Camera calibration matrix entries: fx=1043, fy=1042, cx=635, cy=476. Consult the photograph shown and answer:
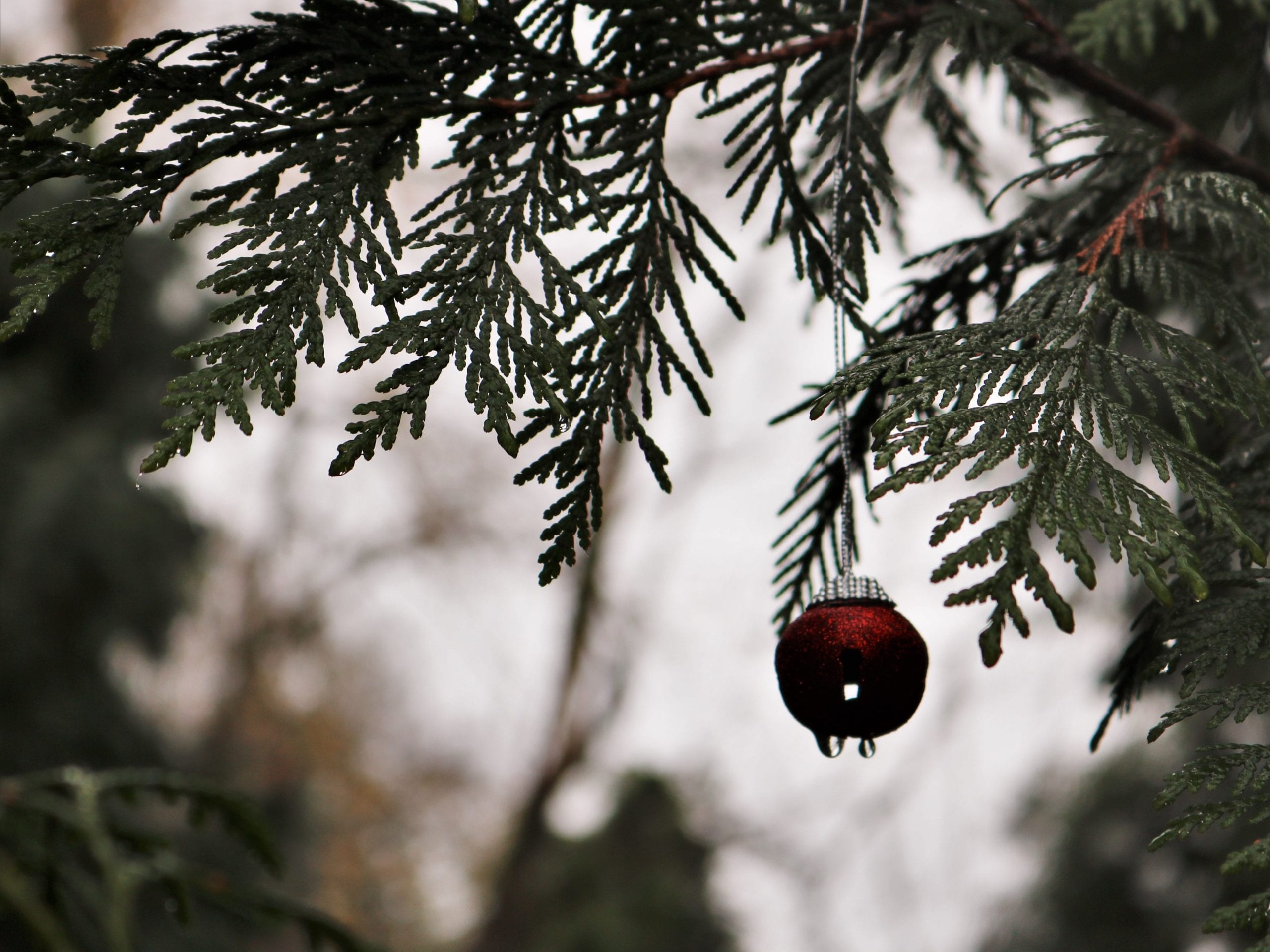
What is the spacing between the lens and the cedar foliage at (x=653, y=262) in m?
1.29

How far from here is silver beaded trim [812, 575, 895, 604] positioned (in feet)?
4.93

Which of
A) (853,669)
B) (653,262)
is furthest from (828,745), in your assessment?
(653,262)

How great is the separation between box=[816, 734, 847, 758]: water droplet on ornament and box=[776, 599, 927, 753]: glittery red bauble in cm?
2

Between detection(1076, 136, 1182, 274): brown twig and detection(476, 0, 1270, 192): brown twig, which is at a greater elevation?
detection(476, 0, 1270, 192): brown twig

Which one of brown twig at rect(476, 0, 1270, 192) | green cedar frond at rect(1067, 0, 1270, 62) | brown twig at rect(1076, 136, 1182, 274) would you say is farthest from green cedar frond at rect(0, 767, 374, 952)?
green cedar frond at rect(1067, 0, 1270, 62)

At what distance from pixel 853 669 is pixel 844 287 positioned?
0.65 meters

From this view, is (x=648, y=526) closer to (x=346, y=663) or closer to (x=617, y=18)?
(x=346, y=663)

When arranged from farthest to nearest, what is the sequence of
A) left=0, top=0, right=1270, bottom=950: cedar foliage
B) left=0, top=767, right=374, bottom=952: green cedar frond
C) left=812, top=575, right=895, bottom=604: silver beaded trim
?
left=812, top=575, right=895, bottom=604: silver beaded trim → left=0, top=0, right=1270, bottom=950: cedar foliage → left=0, top=767, right=374, bottom=952: green cedar frond

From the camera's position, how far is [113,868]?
90 centimetres

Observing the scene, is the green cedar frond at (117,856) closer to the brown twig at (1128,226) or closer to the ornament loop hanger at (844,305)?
the ornament loop hanger at (844,305)

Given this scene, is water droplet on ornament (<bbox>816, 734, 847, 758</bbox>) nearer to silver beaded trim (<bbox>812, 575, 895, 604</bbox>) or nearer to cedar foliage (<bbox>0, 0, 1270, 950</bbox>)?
silver beaded trim (<bbox>812, 575, 895, 604</bbox>)

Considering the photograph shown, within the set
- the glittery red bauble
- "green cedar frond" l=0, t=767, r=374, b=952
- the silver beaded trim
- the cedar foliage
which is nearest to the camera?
"green cedar frond" l=0, t=767, r=374, b=952

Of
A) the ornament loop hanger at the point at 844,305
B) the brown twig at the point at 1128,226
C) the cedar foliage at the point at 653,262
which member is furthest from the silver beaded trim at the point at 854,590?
the brown twig at the point at 1128,226

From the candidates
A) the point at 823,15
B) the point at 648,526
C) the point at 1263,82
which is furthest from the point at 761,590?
the point at 823,15
